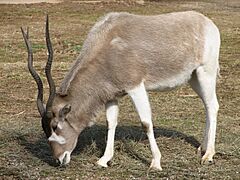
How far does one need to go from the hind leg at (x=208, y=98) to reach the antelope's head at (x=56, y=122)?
70.2 inches

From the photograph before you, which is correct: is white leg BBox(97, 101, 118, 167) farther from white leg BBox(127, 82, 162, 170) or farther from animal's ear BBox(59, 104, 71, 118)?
animal's ear BBox(59, 104, 71, 118)

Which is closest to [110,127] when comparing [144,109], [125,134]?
[144,109]

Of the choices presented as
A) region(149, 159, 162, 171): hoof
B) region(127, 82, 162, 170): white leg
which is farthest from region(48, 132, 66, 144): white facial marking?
region(149, 159, 162, 171): hoof

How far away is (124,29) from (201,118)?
305 cm

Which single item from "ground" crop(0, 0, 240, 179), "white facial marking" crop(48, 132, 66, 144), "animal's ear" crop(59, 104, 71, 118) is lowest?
"ground" crop(0, 0, 240, 179)

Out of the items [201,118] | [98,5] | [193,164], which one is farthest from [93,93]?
[98,5]

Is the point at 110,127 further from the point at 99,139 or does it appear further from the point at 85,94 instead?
the point at 99,139

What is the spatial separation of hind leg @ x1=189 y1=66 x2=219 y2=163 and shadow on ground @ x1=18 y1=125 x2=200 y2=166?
464 mm

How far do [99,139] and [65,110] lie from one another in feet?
5.39

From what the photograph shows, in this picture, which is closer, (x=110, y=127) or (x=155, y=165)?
(x=155, y=165)

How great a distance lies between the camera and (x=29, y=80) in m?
13.4

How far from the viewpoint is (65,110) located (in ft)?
23.7

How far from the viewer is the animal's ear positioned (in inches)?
284

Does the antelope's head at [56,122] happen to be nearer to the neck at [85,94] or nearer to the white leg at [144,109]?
the neck at [85,94]
